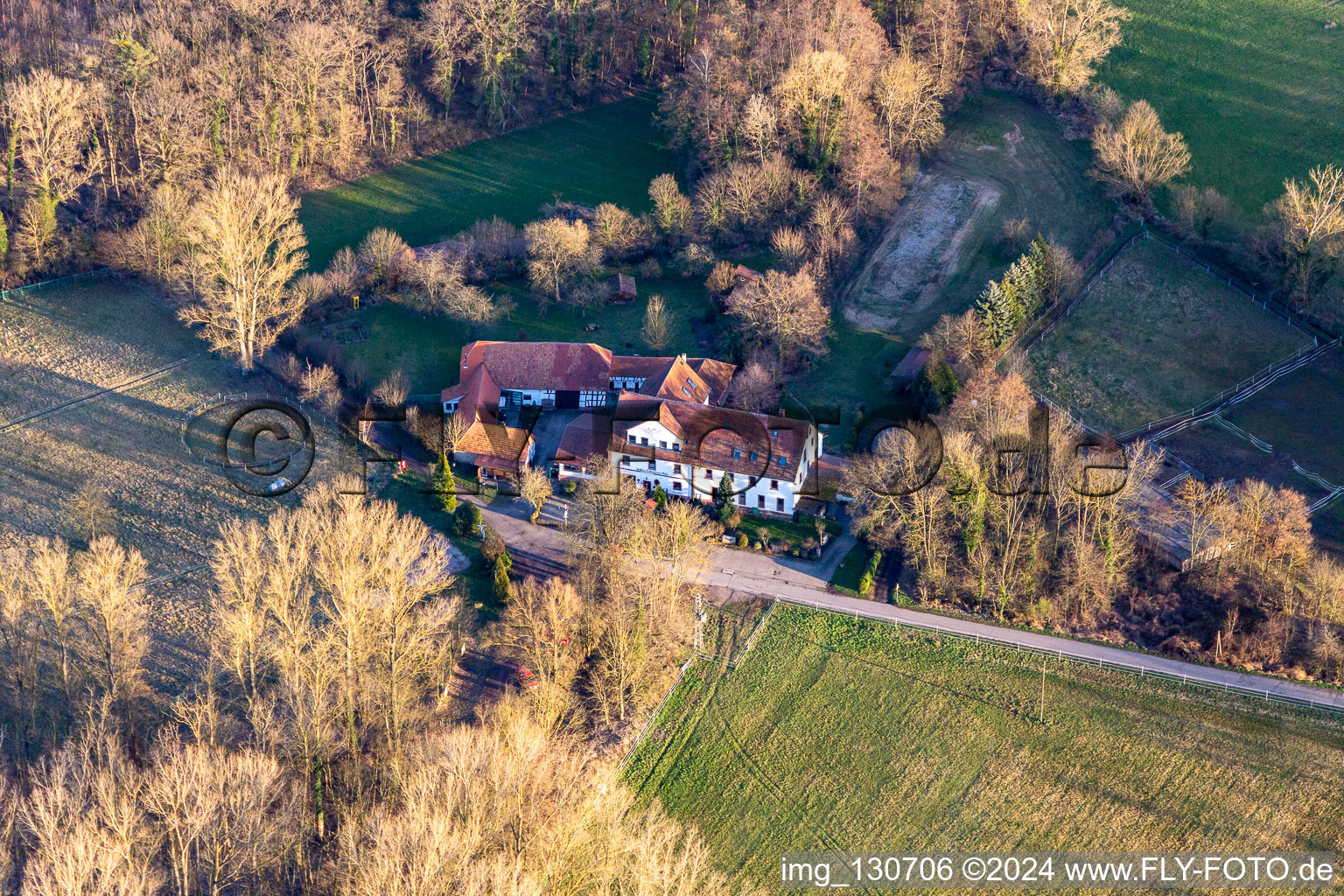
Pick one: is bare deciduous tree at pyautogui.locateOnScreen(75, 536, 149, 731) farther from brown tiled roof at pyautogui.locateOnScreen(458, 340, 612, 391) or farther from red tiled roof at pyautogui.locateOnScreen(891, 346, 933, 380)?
red tiled roof at pyautogui.locateOnScreen(891, 346, 933, 380)

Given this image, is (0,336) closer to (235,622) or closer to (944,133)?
(235,622)

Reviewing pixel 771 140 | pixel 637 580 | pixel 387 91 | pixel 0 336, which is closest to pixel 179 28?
pixel 387 91

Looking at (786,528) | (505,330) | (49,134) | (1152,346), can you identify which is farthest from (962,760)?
(49,134)

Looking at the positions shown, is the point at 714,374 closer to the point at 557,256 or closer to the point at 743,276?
the point at 743,276

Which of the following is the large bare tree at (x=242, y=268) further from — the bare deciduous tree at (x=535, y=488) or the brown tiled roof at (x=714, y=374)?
the brown tiled roof at (x=714, y=374)

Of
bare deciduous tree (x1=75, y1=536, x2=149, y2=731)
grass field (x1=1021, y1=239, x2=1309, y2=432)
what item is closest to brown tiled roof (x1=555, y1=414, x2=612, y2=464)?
bare deciduous tree (x1=75, y1=536, x2=149, y2=731)

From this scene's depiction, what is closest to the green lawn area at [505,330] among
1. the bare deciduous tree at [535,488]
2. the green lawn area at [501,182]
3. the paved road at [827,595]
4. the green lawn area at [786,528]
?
the green lawn area at [501,182]
